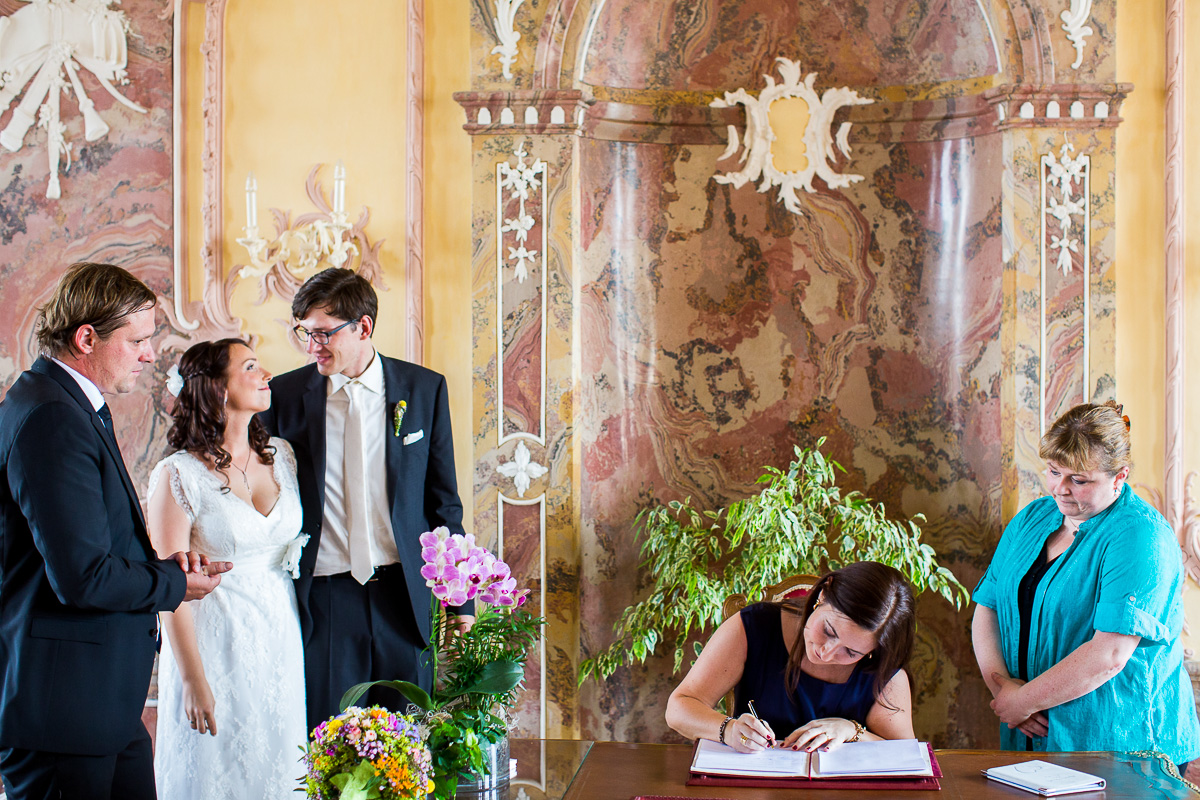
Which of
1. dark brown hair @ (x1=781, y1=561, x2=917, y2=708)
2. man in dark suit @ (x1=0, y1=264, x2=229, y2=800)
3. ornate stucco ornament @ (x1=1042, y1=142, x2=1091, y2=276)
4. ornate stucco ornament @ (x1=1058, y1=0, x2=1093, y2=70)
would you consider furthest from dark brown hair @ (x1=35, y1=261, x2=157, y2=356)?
ornate stucco ornament @ (x1=1058, y1=0, x2=1093, y2=70)

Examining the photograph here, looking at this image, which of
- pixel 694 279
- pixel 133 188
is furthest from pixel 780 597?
pixel 133 188

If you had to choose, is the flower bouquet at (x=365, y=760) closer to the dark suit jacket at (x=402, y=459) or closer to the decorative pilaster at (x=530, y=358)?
the dark suit jacket at (x=402, y=459)

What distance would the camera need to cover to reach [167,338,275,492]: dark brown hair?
2541 millimetres

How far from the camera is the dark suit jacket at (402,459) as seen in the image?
2.71 m

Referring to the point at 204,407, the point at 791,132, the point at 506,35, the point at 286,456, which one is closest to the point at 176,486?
the point at 204,407

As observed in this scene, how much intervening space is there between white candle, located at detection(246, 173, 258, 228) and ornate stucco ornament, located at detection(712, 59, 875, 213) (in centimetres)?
181

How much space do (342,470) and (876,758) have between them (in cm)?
155

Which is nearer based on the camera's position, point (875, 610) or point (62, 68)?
point (875, 610)

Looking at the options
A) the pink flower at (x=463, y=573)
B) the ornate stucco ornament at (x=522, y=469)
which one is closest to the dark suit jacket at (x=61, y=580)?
the pink flower at (x=463, y=573)

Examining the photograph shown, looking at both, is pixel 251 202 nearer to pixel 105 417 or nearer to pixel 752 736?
pixel 105 417

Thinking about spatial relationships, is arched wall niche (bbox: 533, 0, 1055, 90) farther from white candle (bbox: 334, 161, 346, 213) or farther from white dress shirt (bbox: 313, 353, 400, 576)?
white dress shirt (bbox: 313, 353, 400, 576)

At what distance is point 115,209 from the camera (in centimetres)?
388

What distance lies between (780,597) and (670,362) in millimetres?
1705

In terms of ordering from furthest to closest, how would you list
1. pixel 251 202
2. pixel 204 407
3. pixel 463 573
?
pixel 251 202 → pixel 204 407 → pixel 463 573
